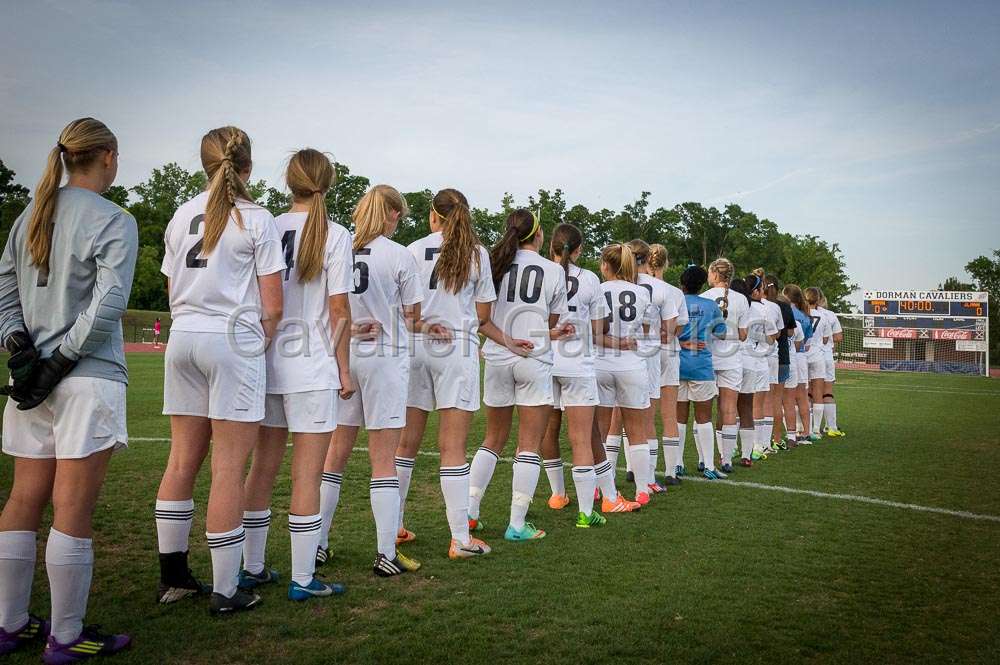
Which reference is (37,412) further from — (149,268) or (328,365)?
(149,268)

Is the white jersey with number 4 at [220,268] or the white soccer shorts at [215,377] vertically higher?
the white jersey with number 4 at [220,268]

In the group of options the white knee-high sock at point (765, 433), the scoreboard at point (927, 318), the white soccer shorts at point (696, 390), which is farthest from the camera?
the scoreboard at point (927, 318)

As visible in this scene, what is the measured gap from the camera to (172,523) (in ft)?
13.4

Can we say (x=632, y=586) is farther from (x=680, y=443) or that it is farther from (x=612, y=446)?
(x=680, y=443)

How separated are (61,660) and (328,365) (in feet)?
5.75

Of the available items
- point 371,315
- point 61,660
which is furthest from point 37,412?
point 371,315

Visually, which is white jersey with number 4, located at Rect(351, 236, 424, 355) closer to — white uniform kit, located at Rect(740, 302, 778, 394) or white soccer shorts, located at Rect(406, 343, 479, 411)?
white soccer shorts, located at Rect(406, 343, 479, 411)

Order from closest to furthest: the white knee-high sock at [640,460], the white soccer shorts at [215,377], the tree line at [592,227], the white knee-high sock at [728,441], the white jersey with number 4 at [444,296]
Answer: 1. the white soccer shorts at [215,377]
2. the white jersey with number 4 at [444,296]
3. the white knee-high sock at [640,460]
4. the white knee-high sock at [728,441]
5. the tree line at [592,227]

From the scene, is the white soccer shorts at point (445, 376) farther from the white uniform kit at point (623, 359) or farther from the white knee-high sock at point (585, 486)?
the white uniform kit at point (623, 359)

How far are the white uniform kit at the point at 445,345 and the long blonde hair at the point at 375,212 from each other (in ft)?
1.06

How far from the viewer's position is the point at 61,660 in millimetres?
3348

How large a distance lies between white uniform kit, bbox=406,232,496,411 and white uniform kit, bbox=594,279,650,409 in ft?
6.30

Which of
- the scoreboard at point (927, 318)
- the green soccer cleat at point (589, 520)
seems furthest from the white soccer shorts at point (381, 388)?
the scoreboard at point (927, 318)

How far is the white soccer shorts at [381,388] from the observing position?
4.63 meters
